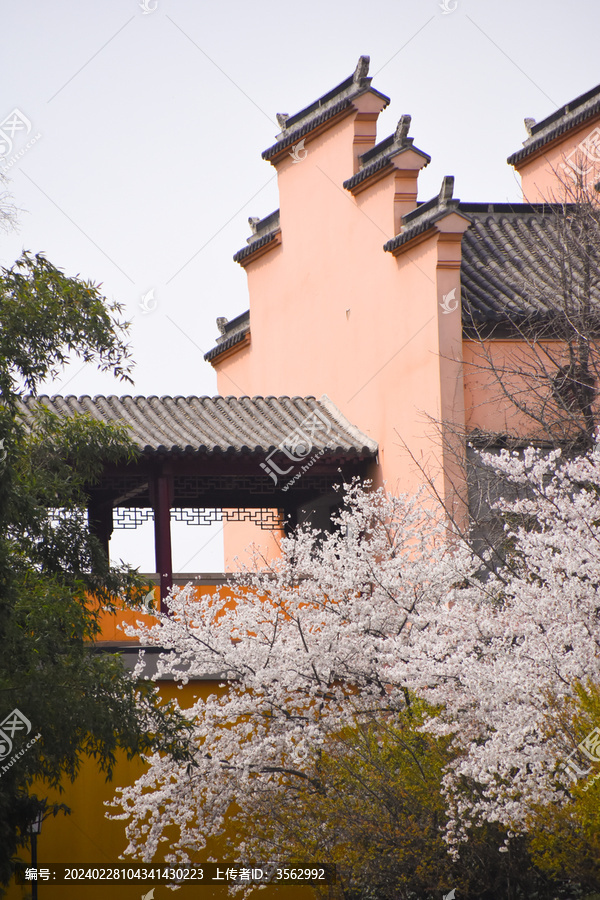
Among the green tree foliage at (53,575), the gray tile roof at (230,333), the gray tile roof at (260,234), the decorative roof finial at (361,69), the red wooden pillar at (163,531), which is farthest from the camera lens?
the gray tile roof at (230,333)

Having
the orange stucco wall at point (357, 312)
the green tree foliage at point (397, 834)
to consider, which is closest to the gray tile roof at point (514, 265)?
the orange stucco wall at point (357, 312)

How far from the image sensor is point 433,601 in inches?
398

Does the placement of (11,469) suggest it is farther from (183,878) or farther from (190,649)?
(183,878)

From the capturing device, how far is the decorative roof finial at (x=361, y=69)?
15.1 meters

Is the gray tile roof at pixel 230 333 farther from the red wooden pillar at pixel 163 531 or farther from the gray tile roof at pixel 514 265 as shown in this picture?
the red wooden pillar at pixel 163 531

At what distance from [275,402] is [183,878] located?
6.89 m

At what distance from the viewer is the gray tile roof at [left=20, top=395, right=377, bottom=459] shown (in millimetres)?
13219

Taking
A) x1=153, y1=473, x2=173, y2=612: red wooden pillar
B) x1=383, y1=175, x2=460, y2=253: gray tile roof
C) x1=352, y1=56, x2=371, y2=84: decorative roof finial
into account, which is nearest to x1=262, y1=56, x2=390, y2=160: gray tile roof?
x1=352, y1=56, x2=371, y2=84: decorative roof finial

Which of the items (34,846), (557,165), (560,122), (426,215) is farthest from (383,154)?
(34,846)

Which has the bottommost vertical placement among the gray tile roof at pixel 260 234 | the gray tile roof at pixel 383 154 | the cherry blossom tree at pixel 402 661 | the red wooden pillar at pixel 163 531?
the cherry blossom tree at pixel 402 661

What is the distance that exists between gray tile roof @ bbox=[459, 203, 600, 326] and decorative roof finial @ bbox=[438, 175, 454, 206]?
1109 mm

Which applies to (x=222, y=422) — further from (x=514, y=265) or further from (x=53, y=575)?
(x=53, y=575)

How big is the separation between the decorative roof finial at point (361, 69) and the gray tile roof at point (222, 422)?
4.38 m

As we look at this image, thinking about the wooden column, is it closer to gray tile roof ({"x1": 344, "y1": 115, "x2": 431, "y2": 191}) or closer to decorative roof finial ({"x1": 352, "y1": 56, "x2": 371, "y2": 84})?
gray tile roof ({"x1": 344, "y1": 115, "x2": 431, "y2": 191})
